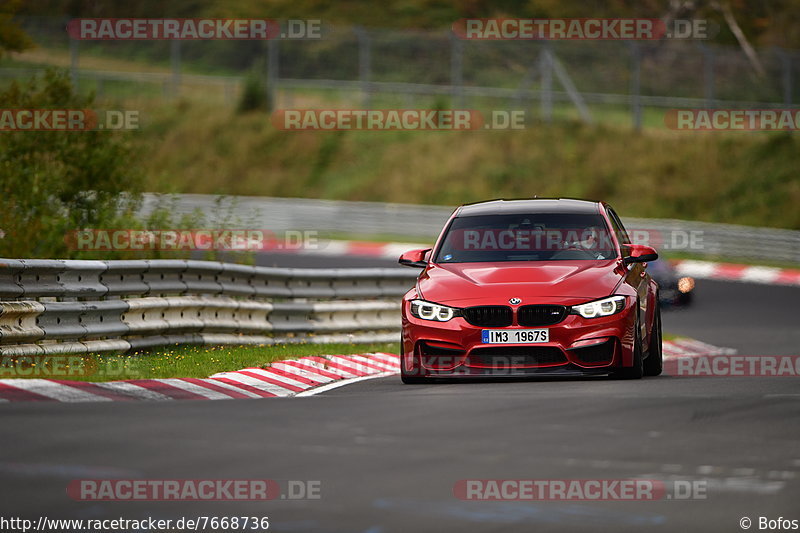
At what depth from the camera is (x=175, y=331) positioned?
15.3 metres

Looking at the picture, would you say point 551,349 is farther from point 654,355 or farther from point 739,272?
point 739,272

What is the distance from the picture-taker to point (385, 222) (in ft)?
142

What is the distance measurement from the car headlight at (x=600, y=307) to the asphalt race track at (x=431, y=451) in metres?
0.66

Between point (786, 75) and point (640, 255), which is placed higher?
point (786, 75)

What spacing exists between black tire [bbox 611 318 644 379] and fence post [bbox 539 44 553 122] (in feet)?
107

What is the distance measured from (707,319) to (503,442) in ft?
56.4

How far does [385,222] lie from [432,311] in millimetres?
31014

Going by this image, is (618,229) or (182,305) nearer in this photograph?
(618,229)

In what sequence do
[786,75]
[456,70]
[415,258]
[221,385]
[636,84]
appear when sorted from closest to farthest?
[221,385], [415,258], [786,75], [636,84], [456,70]

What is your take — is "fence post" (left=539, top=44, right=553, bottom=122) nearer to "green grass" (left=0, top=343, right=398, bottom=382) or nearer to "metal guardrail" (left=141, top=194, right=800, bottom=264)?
"metal guardrail" (left=141, top=194, right=800, bottom=264)

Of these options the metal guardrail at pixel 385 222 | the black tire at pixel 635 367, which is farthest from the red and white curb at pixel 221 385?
the metal guardrail at pixel 385 222

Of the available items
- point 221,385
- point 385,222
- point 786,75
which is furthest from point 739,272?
point 221,385

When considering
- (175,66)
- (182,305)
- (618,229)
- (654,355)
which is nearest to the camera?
(654,355)

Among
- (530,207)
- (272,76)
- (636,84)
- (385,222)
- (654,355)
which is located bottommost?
(654,355)
